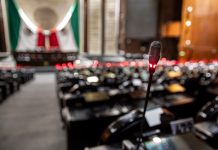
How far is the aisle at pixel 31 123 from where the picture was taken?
2.62m

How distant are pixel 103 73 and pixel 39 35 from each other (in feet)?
24.1

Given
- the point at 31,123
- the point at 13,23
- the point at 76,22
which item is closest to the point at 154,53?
the point at 31,123

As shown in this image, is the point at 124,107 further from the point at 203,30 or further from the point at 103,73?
the point at 203,30

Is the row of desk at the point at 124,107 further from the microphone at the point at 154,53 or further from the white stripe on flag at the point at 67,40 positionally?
the white stripe on flag at the point at 67,40

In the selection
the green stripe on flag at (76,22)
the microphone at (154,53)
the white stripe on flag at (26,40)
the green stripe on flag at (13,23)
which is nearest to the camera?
the microphone at (154,53)

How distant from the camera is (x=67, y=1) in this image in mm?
9984

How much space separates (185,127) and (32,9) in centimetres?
862

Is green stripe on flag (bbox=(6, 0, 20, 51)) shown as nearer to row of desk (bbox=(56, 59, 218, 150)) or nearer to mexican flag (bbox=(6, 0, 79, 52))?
mexican flag (bbox=(6, 0, 79, 52))

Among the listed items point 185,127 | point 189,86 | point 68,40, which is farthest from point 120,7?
point 185,127

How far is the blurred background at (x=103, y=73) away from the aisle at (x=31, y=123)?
0.01m

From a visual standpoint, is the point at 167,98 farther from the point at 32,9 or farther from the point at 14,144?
the point at 32,9

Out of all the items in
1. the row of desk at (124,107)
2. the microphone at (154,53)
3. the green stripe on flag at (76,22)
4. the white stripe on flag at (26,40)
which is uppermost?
the green stripe on flag at (76,22)

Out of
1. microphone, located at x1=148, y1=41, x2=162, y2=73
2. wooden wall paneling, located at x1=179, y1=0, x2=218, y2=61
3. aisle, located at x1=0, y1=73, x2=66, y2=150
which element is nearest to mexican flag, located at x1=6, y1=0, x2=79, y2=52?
aisle, located at x1=0, y1=73, x2=66, y2=150

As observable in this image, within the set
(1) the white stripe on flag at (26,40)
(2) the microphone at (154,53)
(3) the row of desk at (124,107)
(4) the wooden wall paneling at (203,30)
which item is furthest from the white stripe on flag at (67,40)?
(2) the microphone at (154,53)
